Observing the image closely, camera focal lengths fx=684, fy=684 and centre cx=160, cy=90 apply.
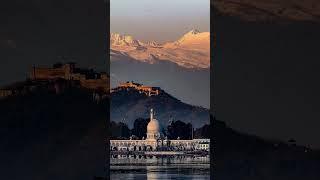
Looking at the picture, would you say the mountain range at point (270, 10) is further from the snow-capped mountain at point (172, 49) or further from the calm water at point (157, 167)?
the calm water at point (157, 167)

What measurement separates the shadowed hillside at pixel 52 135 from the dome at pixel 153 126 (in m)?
1.38

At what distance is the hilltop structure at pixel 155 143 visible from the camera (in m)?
10.8

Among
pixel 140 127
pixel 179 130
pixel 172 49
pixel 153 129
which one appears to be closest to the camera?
pixel 153 129

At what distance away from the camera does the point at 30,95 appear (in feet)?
30.6

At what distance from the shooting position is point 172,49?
1098 centimetres

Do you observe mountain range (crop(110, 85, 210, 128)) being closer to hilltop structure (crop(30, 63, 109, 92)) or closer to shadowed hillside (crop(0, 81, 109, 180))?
hilltop structure (crop(30, 63, 109, 92))

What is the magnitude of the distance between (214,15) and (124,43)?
1.94 metres

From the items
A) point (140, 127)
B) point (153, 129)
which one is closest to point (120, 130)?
point (140, 127)

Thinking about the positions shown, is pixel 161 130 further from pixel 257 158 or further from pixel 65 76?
pixel 65 76

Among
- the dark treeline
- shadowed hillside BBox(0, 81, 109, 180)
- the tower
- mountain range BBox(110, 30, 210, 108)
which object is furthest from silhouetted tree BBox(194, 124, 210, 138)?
shadowed hillside BBox(0, 81, 109, 180)

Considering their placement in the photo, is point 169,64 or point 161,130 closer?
point 161,130

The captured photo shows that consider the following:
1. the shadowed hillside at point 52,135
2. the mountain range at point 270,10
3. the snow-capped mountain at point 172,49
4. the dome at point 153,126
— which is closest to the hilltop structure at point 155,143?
the dome at point 153,126

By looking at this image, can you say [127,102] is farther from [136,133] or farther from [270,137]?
[270,137]

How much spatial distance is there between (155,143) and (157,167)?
621 mm
